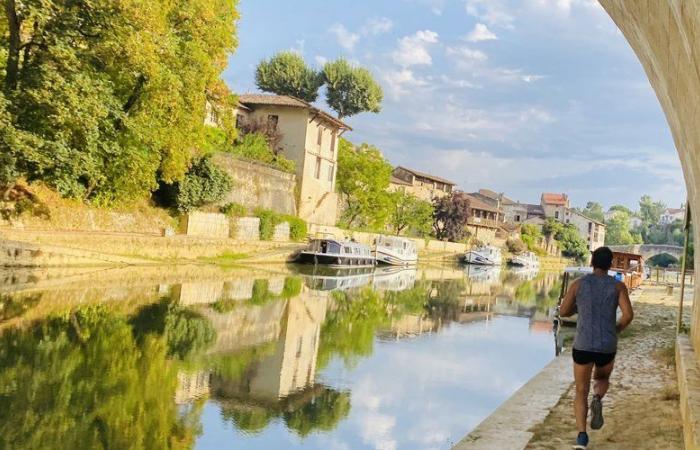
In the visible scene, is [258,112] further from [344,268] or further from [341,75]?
[341,75]

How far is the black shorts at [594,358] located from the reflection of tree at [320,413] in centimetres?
328

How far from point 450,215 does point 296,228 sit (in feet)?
106

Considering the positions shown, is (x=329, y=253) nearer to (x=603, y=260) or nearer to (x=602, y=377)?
(x=602, y=377)

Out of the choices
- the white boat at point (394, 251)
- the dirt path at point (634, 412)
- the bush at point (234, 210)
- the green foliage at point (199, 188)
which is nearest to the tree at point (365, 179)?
the white boat at point (394, 251)

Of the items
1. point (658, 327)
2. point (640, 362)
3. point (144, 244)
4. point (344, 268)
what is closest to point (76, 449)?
point (640, 362)

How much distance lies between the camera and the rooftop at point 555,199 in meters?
128

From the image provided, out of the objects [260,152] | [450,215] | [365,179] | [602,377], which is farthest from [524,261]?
[602,377]

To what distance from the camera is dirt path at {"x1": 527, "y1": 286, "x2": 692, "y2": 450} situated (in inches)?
220

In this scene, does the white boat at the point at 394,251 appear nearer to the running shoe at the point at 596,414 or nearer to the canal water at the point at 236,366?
the canal water at the point at 236,366

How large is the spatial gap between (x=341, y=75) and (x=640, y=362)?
62.2 m

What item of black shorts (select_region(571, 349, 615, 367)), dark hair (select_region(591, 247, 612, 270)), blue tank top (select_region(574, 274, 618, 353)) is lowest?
black shorts (select_region(571, 349, 615, 367))

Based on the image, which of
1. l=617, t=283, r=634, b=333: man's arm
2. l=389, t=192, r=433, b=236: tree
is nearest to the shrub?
l=389, t=192, r=433, b=236: tree

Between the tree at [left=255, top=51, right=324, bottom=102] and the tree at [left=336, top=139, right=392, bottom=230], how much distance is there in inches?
747

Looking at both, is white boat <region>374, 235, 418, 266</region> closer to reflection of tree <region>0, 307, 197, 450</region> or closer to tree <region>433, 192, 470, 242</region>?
tree <region>433, 192, 470, 242</region>
